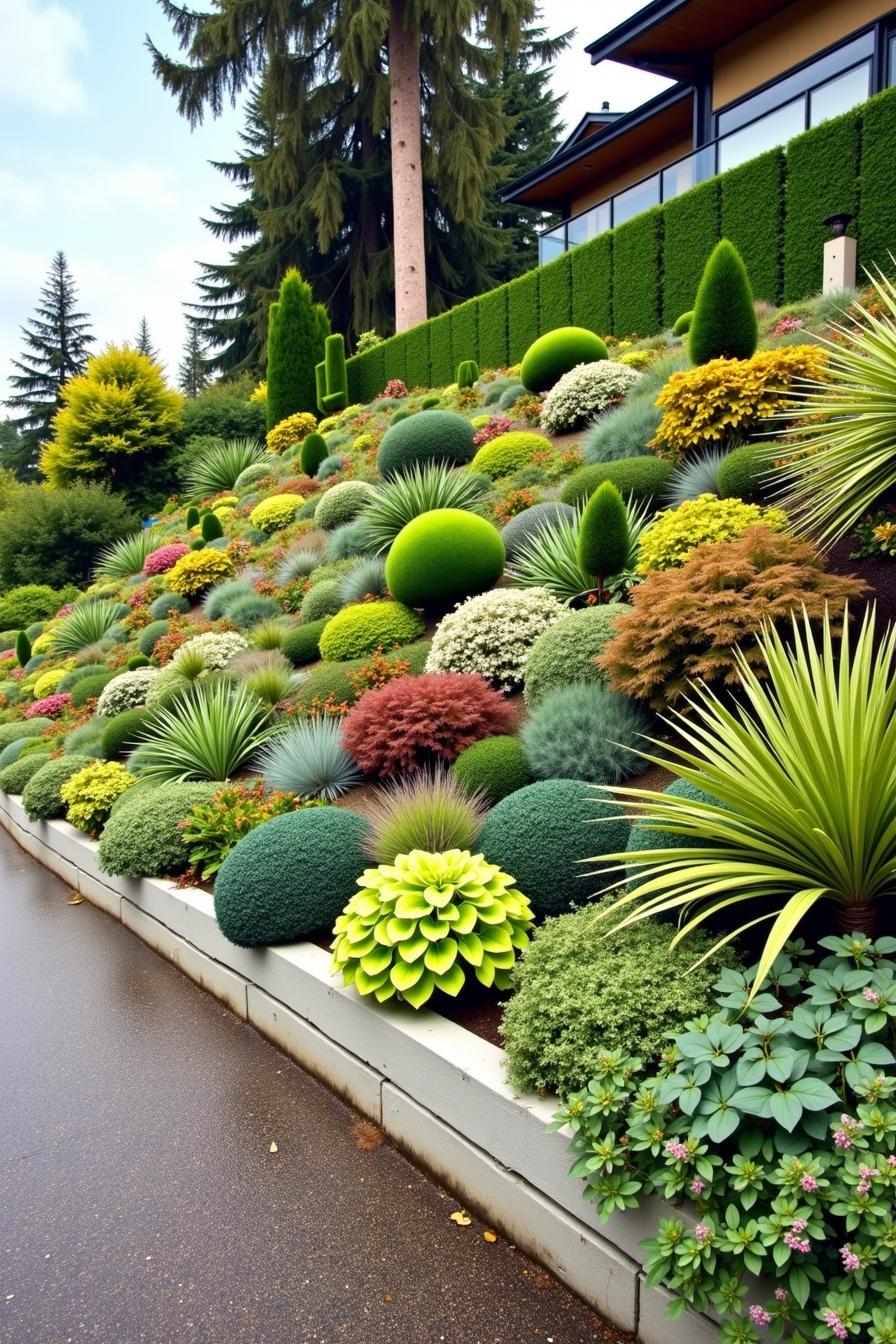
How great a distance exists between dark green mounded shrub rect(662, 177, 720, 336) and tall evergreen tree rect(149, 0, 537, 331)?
34.2 feet

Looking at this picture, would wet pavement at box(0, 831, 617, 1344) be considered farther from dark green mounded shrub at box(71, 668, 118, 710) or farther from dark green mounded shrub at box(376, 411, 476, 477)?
dark green mounded shrub at box(376, 411, 476, 477)

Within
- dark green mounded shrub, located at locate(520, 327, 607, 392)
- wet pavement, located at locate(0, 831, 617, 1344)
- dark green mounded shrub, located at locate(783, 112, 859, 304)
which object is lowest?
wet pavement, located at locate(0, 831, 617, 1344)

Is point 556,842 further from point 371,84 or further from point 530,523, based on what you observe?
point 371,84

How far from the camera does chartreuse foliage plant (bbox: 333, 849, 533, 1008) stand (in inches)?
134

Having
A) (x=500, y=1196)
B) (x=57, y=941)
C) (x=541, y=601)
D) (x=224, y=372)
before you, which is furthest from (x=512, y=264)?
(x=500, y=1196)

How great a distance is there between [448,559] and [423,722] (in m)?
2.57

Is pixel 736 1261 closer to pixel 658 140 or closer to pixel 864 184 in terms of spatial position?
pixel 864 184

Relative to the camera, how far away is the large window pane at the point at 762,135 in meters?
12.0

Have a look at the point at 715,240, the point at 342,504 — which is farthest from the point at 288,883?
the point at 715,240

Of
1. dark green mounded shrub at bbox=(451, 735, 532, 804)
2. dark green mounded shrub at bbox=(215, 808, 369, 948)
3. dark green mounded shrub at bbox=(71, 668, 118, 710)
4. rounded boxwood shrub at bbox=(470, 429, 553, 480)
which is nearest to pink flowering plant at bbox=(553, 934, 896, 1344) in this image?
dark green mounded shrub at bbox=(215, 808, 369, 948)

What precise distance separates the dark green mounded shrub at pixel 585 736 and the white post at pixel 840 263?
25.7 ft

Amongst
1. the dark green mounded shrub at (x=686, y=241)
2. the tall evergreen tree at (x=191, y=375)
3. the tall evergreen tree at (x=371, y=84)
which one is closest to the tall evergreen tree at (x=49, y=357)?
the tall evergreen tree at (x=191, y=375)

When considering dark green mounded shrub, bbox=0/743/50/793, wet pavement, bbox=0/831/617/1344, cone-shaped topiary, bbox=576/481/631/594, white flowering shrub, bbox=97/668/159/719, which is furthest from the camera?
white flowering shrub, bbox=97/668/159/719

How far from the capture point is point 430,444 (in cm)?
1230
